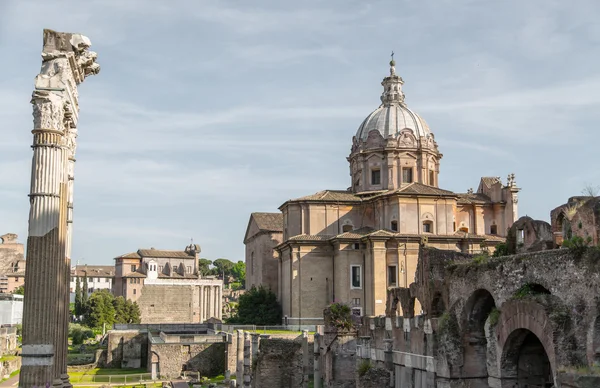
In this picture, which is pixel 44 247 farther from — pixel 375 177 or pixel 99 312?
pixel 99 312

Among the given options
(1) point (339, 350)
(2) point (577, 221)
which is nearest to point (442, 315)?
(2) point (577, 221)

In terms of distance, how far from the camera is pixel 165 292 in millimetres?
82812

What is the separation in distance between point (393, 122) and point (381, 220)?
805 centimetres

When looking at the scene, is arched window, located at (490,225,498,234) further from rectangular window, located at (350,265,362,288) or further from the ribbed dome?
rectangular window, located at (350,265,362,288)

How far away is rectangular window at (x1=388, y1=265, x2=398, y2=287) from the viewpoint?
45.8 metres

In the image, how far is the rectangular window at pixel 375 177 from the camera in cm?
5245

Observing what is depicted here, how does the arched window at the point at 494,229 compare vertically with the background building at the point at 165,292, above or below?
above

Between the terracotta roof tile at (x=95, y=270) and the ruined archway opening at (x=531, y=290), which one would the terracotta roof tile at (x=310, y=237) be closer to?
the ruined archway opening at (x=531, y=290)

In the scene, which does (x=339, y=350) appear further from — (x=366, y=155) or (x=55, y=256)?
(x=366, y=155)

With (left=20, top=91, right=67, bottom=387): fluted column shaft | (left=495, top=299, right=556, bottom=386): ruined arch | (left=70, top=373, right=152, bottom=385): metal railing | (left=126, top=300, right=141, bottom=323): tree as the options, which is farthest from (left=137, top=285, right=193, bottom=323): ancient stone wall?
(left=20, top=91, right=67, bottom=387): fluted column shaft

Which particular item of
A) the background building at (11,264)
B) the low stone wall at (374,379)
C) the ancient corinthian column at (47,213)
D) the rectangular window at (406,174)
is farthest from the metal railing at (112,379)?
the background building at (11,264)

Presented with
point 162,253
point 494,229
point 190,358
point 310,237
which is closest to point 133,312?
point 162,253

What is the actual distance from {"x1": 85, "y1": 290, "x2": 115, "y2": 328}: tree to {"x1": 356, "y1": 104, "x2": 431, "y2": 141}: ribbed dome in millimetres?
31132

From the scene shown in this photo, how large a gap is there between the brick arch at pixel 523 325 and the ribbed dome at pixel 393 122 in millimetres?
32406
